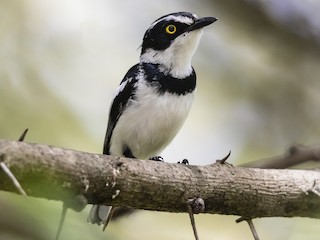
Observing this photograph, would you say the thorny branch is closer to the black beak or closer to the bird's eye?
the black beak

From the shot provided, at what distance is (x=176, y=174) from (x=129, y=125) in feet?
4.40

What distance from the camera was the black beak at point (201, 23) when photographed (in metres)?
4.34

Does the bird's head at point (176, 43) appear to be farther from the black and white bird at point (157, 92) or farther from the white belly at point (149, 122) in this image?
the white belly at point (149, 122)

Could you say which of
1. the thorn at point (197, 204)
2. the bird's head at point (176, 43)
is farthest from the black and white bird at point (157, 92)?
the thorn at point (197, 204)

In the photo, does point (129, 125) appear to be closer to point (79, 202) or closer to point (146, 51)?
point (146, 51)

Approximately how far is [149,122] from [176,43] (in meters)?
0.54

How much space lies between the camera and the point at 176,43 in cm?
441

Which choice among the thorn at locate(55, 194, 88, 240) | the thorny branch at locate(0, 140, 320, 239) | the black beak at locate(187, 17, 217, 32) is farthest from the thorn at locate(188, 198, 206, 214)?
the black beak at locate(187, 17, 217, 32)

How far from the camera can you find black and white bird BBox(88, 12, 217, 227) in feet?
13.7

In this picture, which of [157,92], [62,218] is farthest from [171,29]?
[62,218]

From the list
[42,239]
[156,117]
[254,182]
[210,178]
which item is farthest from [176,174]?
[156,117]

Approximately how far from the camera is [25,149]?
98.0 inches

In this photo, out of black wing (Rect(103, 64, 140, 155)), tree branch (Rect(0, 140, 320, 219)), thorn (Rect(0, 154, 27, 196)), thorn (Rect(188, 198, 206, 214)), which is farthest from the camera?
black wing (Rect(103, 64, 140, 155))

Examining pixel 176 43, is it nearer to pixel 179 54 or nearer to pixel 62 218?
pixel 179 54
